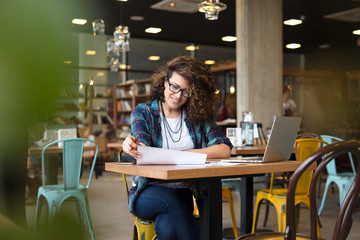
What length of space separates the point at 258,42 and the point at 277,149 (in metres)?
4.40

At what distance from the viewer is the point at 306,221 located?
4207 mm

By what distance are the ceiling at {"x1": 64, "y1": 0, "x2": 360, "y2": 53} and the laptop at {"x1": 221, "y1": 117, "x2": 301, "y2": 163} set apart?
17.4 ft

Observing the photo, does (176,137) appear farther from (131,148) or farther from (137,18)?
(137,18)

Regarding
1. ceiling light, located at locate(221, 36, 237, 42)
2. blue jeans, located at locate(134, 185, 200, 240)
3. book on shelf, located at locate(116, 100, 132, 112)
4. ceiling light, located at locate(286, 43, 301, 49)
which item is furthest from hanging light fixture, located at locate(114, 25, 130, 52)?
ceiling light, located at locate(286, 43, 301, 49)

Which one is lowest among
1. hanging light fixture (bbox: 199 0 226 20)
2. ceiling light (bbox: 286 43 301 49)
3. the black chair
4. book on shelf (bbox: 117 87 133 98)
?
the black chair

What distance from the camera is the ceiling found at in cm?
830

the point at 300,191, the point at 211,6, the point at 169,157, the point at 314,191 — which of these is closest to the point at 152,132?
the point at 169,157

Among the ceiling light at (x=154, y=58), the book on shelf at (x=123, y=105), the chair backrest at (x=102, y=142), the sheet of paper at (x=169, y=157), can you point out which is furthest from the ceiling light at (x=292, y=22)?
the sheet of paper at (x=169, y=157)

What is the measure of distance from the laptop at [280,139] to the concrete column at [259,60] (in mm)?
3994

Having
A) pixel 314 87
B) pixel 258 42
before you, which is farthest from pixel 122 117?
pixel 258 42

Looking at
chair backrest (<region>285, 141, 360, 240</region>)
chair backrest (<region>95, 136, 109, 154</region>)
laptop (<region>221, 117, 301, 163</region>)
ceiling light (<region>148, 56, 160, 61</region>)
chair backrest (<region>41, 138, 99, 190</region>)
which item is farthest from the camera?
ceiling light (<region>148, 56, 160, 61</region>)

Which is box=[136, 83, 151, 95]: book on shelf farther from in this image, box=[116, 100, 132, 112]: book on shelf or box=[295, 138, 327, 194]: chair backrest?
box=[295, 138, 327, 194]: chair backrest

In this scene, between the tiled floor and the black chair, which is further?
the tiled floor

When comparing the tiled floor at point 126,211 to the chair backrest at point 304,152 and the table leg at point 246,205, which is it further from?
the table leg at point 246,205
